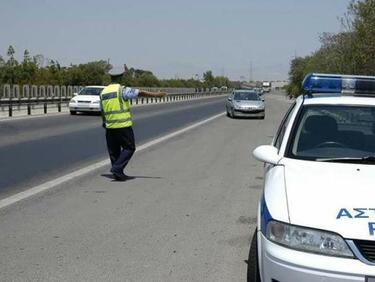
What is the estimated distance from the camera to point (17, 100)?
133 ft

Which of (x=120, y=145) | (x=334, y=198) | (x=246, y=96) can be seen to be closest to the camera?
(x=334, y=198)

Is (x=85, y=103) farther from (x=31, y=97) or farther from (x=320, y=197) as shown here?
(x=320, y=197)

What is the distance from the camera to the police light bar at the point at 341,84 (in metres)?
5.88

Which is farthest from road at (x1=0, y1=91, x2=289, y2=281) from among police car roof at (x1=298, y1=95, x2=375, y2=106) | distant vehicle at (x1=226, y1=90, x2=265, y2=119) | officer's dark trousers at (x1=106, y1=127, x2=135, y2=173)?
distant vehicle at (x1=226, y1=90, x2=265, y2=119)

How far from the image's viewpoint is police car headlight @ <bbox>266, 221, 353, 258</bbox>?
3762mm

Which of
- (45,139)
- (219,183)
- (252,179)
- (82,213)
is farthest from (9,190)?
(45,139)

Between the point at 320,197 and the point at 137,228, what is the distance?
337 cm

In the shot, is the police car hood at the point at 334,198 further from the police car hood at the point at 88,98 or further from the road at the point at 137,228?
the police car hood at the point at 88,98

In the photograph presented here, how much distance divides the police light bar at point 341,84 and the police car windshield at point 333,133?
0.32 m

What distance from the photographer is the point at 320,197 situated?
410 cm

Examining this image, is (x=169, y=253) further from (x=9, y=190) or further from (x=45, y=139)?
(x=45, y=139)

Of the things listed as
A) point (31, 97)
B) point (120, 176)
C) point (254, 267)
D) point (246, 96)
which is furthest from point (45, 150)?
point (31, 97)

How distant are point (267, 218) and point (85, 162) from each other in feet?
31.6

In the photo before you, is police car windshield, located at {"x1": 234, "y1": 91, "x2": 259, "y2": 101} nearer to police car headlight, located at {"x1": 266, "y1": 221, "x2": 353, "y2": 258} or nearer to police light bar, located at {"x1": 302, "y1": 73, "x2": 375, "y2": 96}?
police light bar, located at {"x1": 302, "y1": 73, "x2": 375, "y2": 96}
